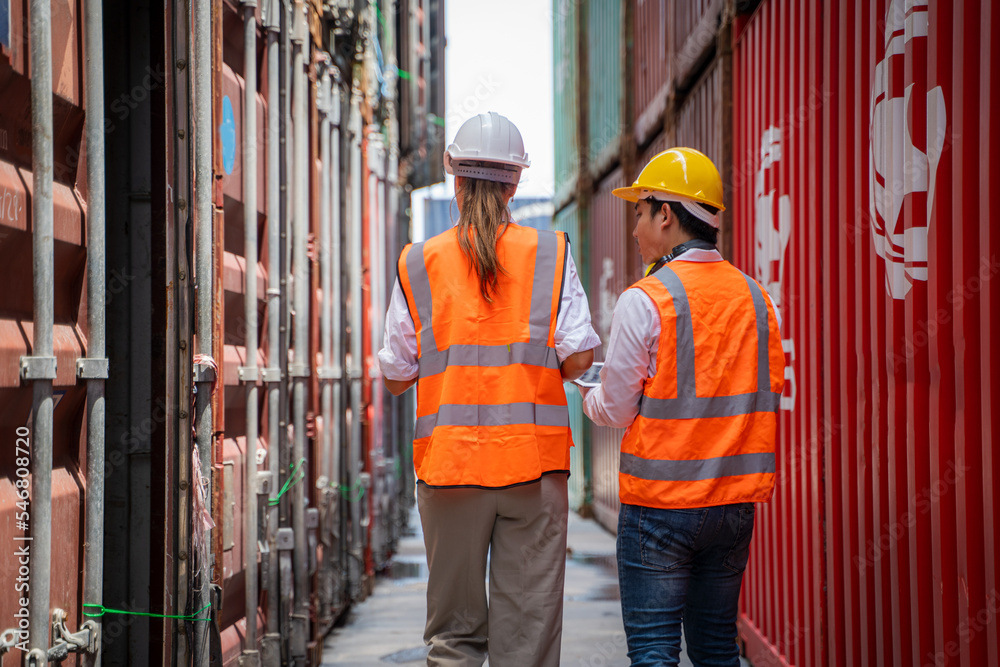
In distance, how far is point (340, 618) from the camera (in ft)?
20.7

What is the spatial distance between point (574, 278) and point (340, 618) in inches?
162

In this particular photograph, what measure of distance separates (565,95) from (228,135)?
12355 mm

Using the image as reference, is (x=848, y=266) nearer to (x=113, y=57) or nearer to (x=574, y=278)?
(x=574, y=278)

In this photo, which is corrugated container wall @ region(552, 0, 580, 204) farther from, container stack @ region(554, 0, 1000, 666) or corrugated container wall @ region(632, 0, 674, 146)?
container stack @ region(554, 0, 1000, 666)

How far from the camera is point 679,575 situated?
9.32 ft

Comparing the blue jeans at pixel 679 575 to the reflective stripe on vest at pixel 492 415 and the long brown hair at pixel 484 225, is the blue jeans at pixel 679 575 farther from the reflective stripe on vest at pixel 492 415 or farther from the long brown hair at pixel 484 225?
the long brown hair at pixel 484 225

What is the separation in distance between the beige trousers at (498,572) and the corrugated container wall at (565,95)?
1037cm

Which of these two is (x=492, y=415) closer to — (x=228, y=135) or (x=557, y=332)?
(x=557, y=332)

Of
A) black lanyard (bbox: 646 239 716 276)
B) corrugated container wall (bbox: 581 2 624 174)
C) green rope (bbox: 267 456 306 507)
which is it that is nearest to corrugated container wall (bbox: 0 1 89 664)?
black lanyard (bbox: 646 239 716 276)

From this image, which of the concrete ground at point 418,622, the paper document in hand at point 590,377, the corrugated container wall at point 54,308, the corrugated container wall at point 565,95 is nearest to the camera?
the corrugated container wall at point 54,308

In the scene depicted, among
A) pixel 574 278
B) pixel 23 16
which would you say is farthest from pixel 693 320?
pixel 23 16

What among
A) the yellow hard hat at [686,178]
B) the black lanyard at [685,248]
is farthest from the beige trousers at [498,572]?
the yellow hard hat at [686,178]

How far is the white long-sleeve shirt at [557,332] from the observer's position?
299 cm

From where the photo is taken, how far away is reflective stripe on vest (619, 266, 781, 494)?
2.81m
